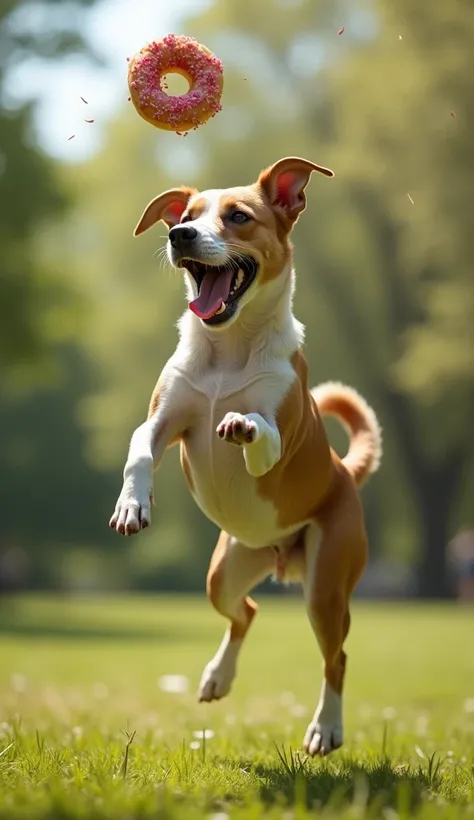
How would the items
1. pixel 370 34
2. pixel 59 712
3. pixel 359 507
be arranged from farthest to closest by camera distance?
pixel 370 34 → pixel 59 712 → pixel 359 507

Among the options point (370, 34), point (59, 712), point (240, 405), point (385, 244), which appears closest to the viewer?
point (240, 405)

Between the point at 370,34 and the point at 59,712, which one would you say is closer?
the point at 59,712

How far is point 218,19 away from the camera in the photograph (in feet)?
100.0

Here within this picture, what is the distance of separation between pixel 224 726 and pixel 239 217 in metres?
3.42

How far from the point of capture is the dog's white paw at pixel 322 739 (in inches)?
219

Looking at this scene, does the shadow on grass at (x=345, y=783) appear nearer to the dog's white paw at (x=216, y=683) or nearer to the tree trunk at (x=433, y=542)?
the dog's white paw at (x=216, y=683)

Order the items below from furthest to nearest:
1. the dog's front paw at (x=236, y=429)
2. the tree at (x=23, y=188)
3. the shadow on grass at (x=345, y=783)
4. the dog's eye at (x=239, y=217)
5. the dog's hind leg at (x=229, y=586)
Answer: the tree at (x=23, y=188) < the dog's hind leg at (x=229, y=586) < the dog's eye at (x=239, y=217) < the dog's front paw at (x=236, y=429) < the shadow on grass at (x=345, y=783)

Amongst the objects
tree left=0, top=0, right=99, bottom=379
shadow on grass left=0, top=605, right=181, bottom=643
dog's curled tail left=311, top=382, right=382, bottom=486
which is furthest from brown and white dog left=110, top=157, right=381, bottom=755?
tree left=0, top=0, right=99, bottom=379

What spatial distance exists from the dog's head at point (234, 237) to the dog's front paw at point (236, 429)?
62 centimetres

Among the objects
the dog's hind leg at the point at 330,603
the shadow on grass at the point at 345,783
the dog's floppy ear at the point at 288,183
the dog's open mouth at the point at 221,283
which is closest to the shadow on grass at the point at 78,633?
the dog's hind leg at the point at 330,603

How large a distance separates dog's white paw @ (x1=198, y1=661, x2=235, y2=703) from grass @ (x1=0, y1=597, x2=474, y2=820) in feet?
0.80

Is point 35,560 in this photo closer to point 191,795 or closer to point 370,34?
point 370,34

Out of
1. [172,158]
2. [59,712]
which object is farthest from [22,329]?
[59,712]

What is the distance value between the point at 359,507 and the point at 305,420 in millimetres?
662
